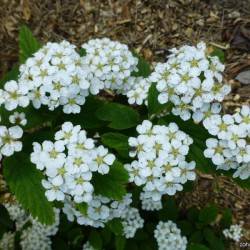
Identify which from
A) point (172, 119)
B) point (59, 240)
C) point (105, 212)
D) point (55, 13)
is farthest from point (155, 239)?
point (55, 13)

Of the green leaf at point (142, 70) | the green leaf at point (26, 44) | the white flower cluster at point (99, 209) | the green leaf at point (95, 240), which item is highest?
the green leaf at point (26, 44)

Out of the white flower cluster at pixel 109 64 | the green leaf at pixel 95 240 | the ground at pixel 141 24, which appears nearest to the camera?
the white flower cluster at pixel 109 64

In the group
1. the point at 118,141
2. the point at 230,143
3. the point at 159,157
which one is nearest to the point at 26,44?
the point at 118,141

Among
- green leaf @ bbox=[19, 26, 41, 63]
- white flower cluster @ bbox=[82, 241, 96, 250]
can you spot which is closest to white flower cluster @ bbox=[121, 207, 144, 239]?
white flower cluster @ bbox=[82, 241, 96, 250]

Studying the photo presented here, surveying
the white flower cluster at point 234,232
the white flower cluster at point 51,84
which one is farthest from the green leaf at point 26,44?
the white flower cluster at point 234,232

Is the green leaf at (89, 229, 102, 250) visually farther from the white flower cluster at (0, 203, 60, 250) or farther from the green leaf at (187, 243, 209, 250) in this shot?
the green leaf at (187, 243, 209, 250)

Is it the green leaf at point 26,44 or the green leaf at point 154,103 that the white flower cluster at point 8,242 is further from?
the green leaf at point 154,103

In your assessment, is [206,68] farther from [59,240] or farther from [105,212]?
[59,240]
